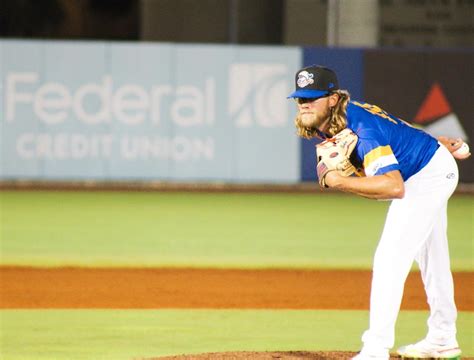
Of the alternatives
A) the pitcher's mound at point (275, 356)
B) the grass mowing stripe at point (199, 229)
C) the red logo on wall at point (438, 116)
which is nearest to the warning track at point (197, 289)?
the grass mowing stripe at point (199, 229)

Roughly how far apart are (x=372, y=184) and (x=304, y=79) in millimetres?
710

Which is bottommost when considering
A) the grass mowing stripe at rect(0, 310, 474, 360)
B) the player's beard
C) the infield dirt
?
the infield dirt

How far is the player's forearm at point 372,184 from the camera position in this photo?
571cm

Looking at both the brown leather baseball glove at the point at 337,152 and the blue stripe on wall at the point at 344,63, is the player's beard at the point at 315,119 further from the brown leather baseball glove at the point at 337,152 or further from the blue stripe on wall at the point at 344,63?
the blue stripe on wall at the point at 344,63

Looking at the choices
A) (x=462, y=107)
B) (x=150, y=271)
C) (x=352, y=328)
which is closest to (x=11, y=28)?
(x=462, y=107)

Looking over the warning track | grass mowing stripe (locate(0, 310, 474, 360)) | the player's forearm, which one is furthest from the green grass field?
the player's forearm

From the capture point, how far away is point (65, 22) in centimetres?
3925

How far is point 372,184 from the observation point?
5.71m

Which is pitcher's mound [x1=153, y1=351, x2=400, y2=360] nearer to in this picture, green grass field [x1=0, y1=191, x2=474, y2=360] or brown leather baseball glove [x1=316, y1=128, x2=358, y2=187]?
green grass field [x1=0, y1=191, x2=474, y2=360]

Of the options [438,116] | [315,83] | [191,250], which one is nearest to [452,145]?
[315,83]

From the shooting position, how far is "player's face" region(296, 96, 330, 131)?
5871mm

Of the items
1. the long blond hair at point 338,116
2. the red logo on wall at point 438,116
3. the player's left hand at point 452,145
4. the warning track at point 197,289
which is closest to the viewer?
the long blond hair at point 338,116

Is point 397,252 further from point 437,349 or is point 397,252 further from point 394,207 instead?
point 437,349

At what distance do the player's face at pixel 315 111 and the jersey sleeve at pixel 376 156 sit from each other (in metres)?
0.25
